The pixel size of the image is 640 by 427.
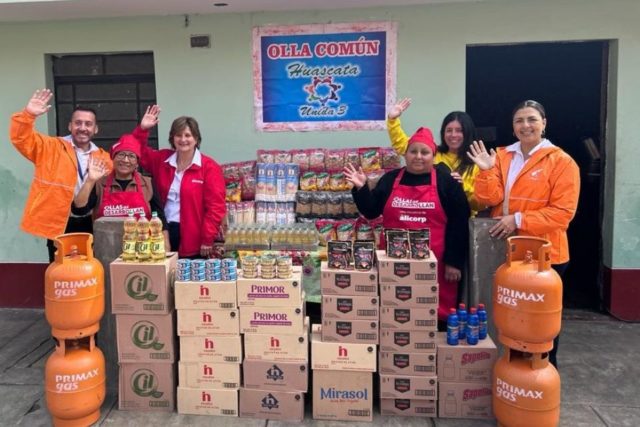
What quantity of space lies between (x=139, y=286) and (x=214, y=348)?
627 millimetres

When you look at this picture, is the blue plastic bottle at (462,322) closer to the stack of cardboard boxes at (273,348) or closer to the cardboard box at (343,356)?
the cardboard box at (343,356)

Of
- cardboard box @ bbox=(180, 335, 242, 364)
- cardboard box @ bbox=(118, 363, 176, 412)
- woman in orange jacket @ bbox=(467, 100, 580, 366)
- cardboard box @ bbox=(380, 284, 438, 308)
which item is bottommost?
cardboard box @ bbox=(118, 363, 176, 412)

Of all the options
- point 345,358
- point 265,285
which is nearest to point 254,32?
point 265,285

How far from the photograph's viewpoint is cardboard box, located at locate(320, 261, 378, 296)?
3.44 m

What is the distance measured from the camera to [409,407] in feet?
11.6

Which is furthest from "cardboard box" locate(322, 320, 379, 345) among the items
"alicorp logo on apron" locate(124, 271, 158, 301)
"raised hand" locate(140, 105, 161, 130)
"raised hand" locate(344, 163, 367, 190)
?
"raised hand" locate(140, 105, 161, 130)

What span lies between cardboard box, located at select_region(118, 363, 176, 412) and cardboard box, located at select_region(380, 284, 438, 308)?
1.49m

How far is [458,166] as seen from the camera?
416cm

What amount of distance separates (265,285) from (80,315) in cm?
113

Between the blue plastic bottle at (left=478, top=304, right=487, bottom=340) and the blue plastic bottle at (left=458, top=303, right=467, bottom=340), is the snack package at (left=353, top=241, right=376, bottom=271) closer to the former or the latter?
the blue plastic bottle at (left=458, top=303, right=467, bottom=340)

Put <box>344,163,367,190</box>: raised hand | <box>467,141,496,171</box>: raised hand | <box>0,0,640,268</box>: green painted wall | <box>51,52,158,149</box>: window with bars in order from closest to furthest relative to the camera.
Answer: <box>467,141,496,171</box>: raised hand, <box>344,163,367,190</box>: raised hand, <box>0,0,640,268</box>: green painted wall, <box>51,52,158,149</box>: window with bars

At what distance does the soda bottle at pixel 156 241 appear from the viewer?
3477 millimetres

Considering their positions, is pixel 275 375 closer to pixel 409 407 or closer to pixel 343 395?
pixel 343 395

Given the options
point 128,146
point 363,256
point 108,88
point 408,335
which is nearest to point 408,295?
point 408,335
